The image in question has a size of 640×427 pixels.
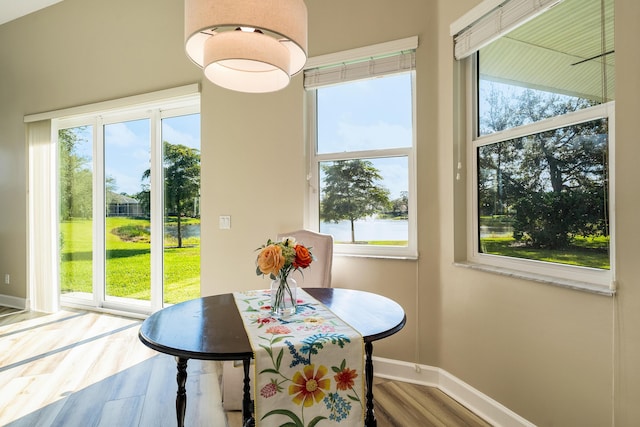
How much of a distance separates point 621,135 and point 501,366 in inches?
49.6

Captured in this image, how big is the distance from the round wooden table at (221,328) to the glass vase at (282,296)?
156 millimetres

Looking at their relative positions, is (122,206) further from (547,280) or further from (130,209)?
(547,280)

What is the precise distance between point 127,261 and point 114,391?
6.03 ft

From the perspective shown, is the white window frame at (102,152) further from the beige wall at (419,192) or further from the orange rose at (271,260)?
the orange rose at (271,260)

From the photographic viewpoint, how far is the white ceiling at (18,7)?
12.7 ft

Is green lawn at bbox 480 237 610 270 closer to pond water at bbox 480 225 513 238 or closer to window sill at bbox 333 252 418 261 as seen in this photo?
pond water at bbox 480 225 513 238

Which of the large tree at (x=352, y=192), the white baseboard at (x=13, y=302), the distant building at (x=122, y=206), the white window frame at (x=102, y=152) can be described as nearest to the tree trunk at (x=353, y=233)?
the large tree at (x=352, y=192)

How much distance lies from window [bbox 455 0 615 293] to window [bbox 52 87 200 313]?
2.56 m

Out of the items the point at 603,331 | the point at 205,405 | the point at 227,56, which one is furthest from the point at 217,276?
the point at 603,331

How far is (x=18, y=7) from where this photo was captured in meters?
3.95

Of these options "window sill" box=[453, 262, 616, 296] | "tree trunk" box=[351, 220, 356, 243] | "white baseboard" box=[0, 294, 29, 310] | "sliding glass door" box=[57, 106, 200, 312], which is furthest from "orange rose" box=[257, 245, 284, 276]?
"white baseboard" box=[0, 294, 29, 310]

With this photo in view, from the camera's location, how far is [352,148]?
2650mm

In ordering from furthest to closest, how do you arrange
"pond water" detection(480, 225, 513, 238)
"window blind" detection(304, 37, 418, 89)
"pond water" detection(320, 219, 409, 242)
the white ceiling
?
the white ceiling
"pond water" detection(320, 219, 409, 242)
"window blind" detection(304, 37, 418, 89)
"pond water" detection(480, 225, 513, 238)

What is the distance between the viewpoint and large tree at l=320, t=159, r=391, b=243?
2592mm
